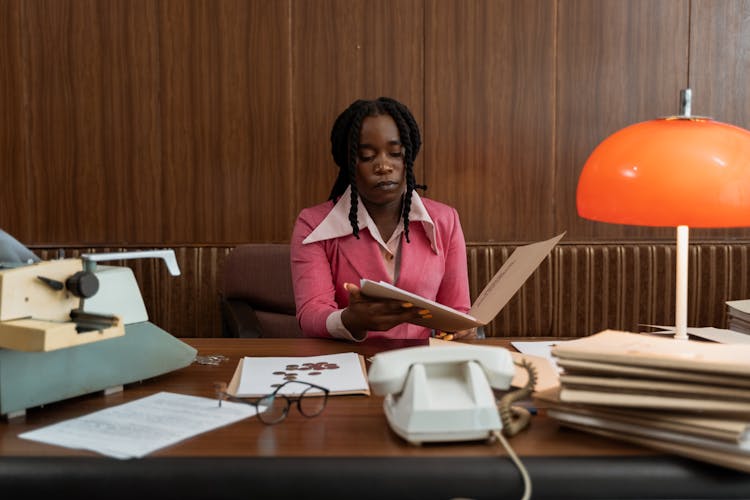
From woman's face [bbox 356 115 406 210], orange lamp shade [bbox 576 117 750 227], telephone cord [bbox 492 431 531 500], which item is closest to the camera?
telephone cord [bbox 492 431 531 500]

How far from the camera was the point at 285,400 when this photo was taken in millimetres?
1312

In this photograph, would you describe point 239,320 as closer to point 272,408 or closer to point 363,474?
point 272,408

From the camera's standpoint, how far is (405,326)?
2285 millimetres

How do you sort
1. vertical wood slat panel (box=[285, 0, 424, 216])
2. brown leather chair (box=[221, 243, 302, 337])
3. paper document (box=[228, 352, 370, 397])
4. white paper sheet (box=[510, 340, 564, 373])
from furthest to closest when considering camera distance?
vertical wood slat panel (box=[285, 0, 424, 216]), brown leather chair (box=[221, 243, 302, 337]), white paper sheet (box=[510, 340, 564, 373]), paper document (box=[228, 352, 370, 397])

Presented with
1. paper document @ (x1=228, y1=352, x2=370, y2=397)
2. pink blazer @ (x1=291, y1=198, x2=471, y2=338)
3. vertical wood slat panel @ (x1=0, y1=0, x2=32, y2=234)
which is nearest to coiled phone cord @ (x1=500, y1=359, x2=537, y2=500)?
paper document @ (x1=228, y1=352, x2=370, y2=397)

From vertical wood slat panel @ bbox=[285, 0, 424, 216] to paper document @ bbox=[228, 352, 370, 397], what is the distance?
1.92 metres

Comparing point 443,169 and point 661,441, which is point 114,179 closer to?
point 443,169

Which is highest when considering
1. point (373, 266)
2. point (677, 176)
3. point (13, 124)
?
point (13, 124)

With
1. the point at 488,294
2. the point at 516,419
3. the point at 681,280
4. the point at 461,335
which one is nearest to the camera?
the point at 516,419

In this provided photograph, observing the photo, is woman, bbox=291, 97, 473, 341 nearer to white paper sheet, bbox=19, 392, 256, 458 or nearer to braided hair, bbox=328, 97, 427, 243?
braided hair, bbox=328, 97, 427, 243

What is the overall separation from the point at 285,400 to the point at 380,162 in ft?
3.64

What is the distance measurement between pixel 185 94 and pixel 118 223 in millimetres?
681

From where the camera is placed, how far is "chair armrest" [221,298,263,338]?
8.76 ft

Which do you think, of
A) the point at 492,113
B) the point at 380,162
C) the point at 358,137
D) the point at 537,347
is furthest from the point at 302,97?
the point at 537,347
